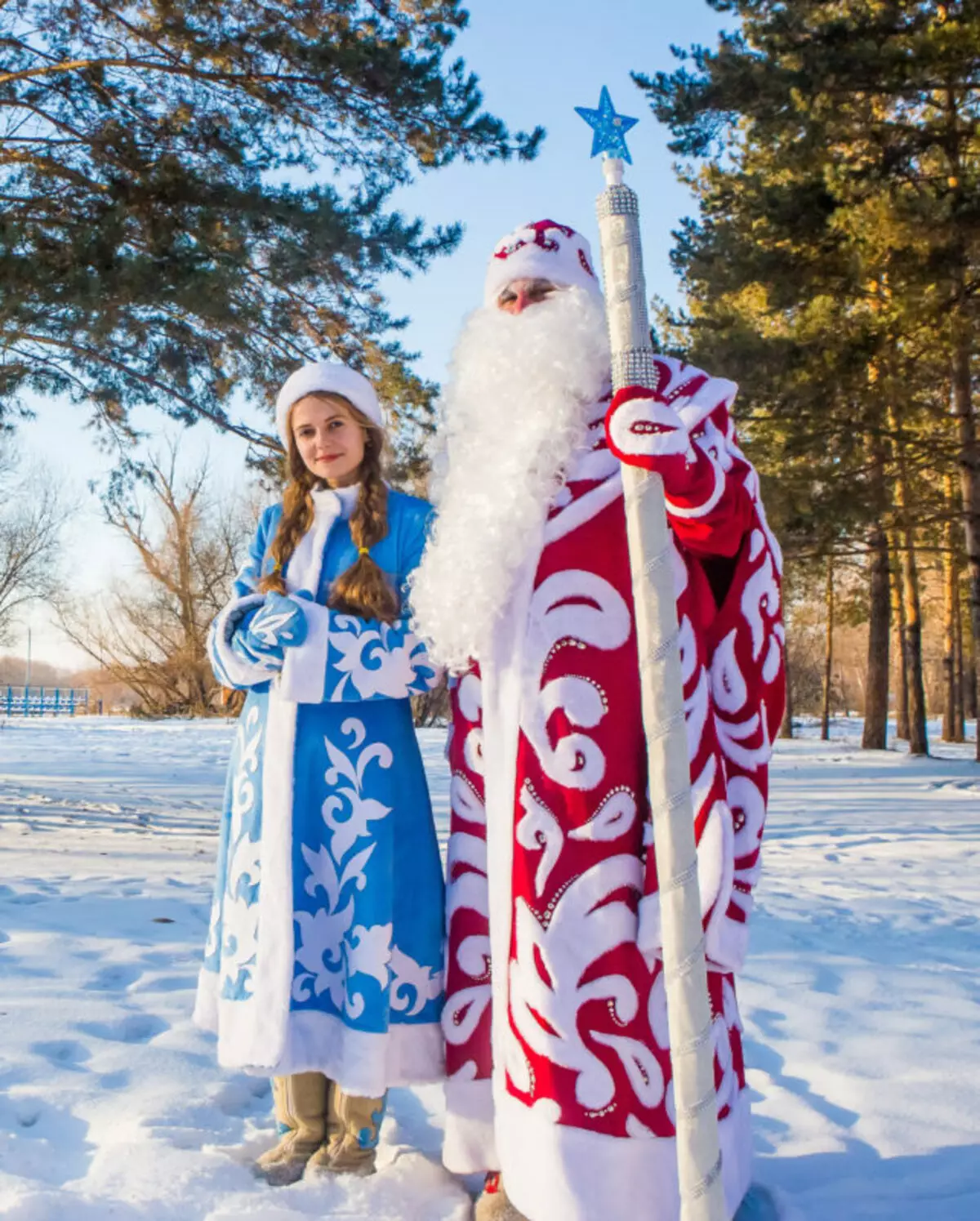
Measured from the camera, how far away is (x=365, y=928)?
2.12 meters

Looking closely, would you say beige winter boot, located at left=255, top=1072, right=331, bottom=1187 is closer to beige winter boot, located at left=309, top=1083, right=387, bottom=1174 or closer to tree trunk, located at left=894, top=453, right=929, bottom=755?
beige winter boot, located at left=309, top=1083, right=387, bottom=1174

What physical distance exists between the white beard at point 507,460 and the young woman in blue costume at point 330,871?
184mm

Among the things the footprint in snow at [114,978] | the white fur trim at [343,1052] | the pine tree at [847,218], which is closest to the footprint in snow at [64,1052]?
the footprint in snow at [114,978]

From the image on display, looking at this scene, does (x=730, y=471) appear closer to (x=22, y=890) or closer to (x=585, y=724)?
(x=585, y=724)

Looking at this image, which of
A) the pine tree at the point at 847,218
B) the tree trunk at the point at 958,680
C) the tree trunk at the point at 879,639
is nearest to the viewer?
the pine tree at the point at 847,218

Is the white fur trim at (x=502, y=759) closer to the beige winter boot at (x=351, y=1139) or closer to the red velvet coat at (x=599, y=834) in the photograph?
the red velvet coat at (x=599, y=834)

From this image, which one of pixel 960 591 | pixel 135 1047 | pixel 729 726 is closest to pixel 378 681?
pixel 729 726

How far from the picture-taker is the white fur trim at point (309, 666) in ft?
7.13

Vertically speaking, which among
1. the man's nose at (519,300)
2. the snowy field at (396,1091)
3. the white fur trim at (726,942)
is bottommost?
the snowy field at (396,1091)

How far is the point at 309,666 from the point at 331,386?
72 centimetres

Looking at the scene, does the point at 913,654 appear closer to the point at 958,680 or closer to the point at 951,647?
the point at 951,647

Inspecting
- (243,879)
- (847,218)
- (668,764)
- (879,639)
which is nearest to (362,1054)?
(243,879)

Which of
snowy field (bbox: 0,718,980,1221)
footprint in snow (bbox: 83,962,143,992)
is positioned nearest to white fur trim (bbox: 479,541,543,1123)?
snowy field (bbox: 0,718,980,1221)

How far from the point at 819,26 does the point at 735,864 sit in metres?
10.7
